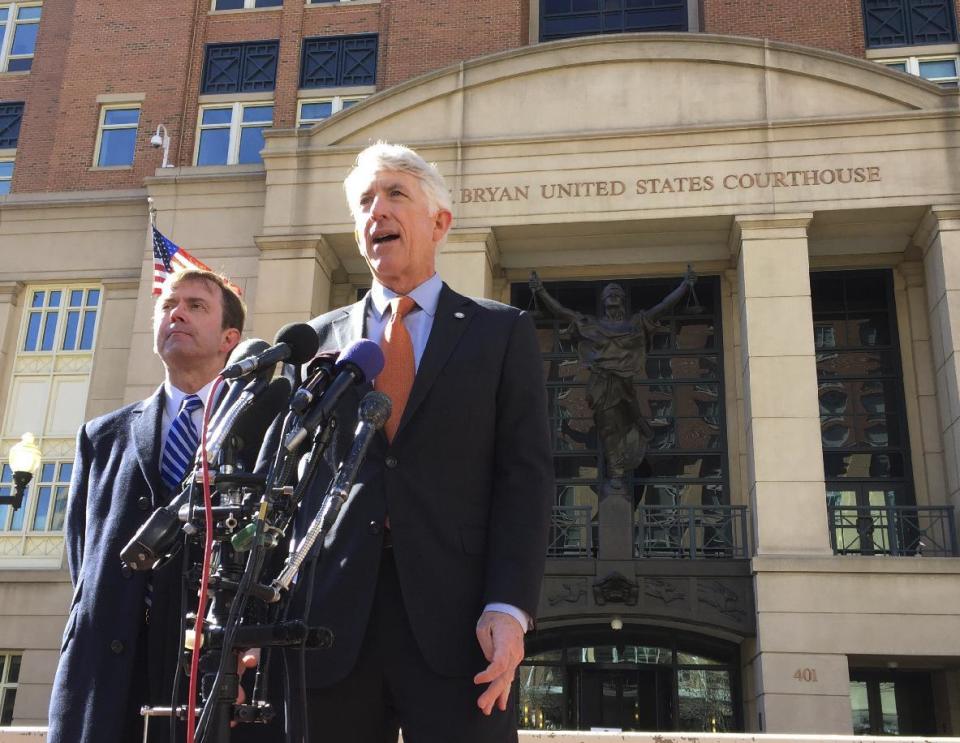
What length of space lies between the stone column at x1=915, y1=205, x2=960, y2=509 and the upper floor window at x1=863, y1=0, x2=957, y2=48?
5.49 metres

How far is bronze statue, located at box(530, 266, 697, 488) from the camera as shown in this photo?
1736 centimetres

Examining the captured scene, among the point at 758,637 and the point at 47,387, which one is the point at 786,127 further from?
the point at 47,387

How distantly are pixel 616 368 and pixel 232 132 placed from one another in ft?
37.6

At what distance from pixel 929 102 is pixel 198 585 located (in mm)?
18048

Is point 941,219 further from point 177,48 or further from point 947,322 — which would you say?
point 177,48

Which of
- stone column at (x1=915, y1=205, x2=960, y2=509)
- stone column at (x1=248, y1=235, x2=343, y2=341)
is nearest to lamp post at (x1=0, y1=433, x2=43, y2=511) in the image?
stone column at (x1=248, y1=235, x2=343, y2=341)

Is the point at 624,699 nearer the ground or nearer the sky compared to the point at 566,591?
nearer the ground

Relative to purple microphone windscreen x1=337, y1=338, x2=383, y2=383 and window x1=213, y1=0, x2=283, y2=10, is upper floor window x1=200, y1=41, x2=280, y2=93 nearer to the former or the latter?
window x1=213, y1=0, x2=283, y2=10

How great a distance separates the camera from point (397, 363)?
3150 millimetres

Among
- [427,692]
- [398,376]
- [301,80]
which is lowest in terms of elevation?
[427,692]

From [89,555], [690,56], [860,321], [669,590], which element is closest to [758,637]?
[669,590]

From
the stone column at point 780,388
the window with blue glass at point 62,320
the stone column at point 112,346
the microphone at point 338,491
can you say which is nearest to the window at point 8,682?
the stone column at point 112,346

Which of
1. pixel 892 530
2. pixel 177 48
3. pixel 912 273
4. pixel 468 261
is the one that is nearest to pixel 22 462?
pixel 468 261

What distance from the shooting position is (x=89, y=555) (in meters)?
3.66
